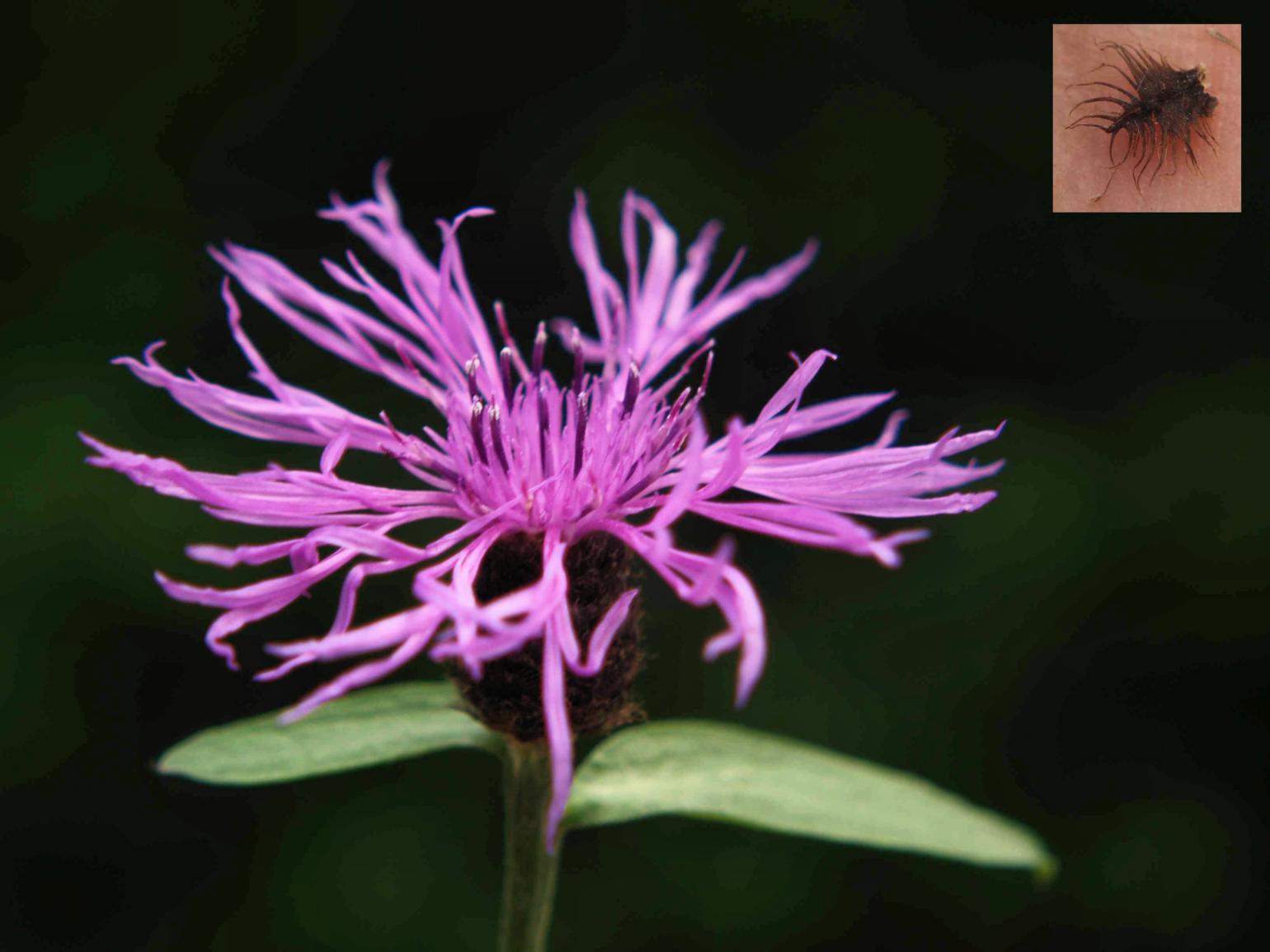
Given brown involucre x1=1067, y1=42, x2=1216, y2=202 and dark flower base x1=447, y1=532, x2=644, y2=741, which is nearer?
dark flower base x1=447, y1=532, x2=644, y2=741

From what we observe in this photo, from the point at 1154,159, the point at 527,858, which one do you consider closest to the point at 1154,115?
the point at 1154,159

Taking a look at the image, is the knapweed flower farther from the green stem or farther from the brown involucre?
the brown involucre

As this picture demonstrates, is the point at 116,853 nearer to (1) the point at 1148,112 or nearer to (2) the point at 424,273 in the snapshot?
(2) the point at 424,273

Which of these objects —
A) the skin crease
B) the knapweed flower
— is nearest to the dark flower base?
the knapweed flower

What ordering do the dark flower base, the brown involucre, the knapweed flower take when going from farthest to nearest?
the brown involucre, the dark flower base, the knapweed flower

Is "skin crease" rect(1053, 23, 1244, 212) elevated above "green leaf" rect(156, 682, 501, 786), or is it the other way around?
"skin crease" rect(1053, 23, 1244, 212)

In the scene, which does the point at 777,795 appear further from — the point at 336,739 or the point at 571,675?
the point at 336,739
